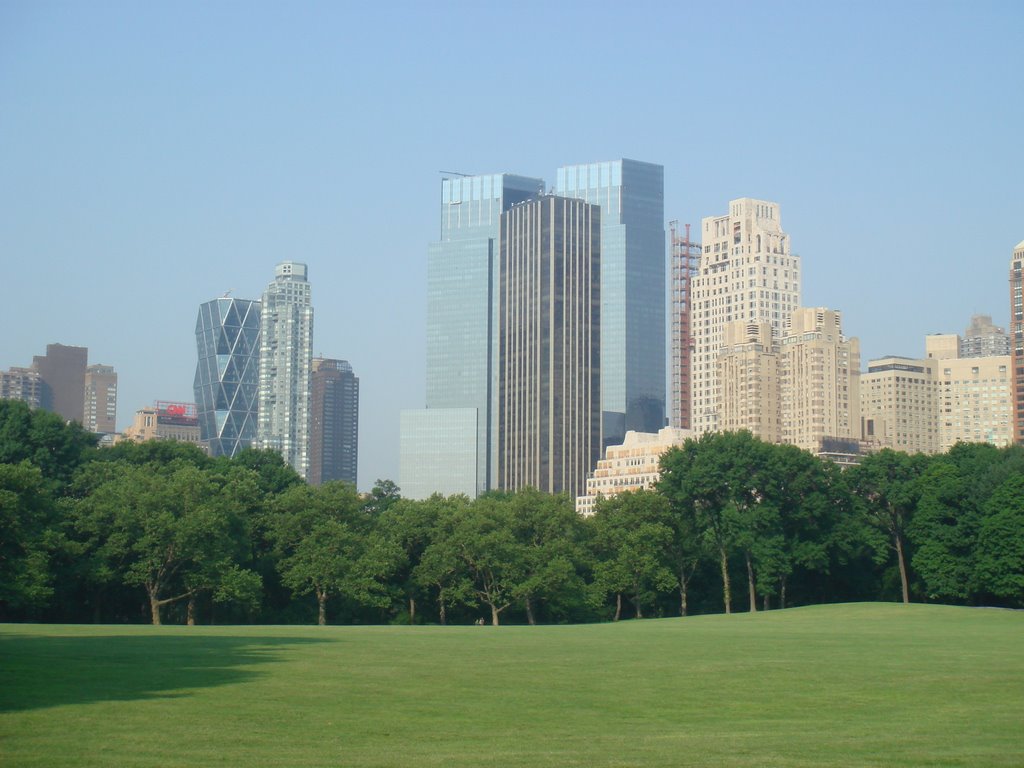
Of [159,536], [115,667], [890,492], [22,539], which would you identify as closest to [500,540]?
[159,536]

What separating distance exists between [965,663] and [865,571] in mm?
68424

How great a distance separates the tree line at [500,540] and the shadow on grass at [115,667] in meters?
28.9

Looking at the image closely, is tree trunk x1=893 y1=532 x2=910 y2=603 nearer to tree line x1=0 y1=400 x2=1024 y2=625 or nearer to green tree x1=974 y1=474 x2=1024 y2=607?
tree line x1=0 y1=400 x2=1024 y2=625

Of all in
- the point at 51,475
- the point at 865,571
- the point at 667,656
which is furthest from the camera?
the point at 865,571

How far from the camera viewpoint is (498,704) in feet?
88.6

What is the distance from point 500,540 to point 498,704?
62.8 metres

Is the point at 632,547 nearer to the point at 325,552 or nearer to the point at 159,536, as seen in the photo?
the point at 325,552

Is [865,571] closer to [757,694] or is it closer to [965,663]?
[965,663]

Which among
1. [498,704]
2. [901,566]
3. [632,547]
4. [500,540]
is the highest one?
[500,540]

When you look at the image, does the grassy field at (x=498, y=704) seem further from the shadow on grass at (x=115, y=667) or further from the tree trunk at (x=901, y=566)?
the tree trunk at (x=901, y=566)

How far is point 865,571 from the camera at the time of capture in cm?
10375

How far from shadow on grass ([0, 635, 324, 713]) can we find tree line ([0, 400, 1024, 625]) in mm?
28908

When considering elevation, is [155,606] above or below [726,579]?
below

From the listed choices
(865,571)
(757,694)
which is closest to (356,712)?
(757,694)
